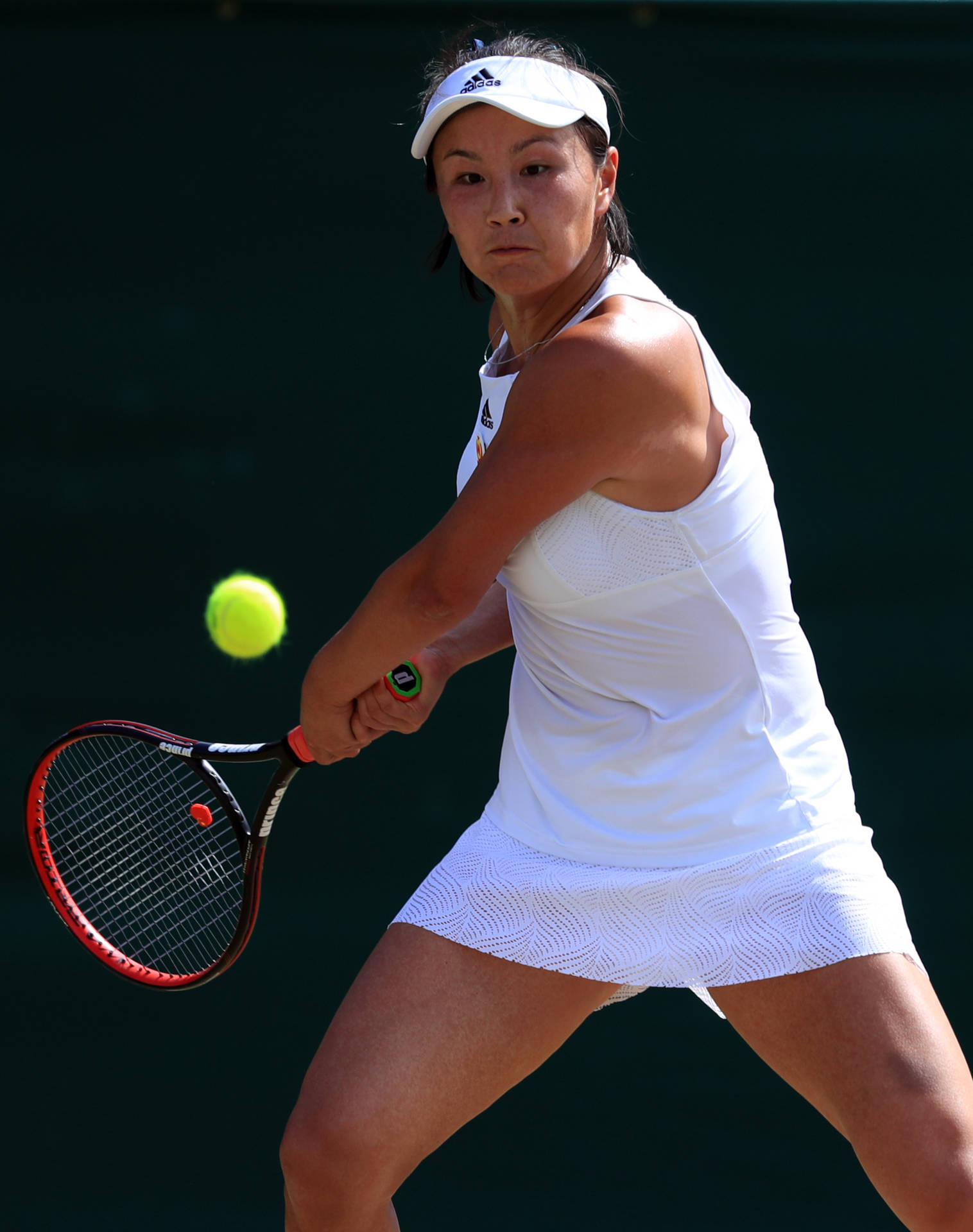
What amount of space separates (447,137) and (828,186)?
3.61ft

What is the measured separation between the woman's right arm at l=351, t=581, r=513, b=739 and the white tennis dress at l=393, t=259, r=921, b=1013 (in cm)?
17

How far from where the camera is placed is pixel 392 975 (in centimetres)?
171

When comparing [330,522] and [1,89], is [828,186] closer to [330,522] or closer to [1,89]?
[330,522]

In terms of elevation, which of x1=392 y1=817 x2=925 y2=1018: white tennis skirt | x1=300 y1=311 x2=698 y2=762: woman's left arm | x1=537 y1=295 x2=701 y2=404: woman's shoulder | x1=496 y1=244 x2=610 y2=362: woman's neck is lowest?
x1=392 y1=817 x2=925 y2=1018: white tennis skirt

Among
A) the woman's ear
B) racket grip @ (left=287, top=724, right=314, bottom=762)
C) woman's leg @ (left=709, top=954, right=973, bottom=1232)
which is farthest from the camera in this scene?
racket grip @ (left=287, top=724, right=314, bottom=762)

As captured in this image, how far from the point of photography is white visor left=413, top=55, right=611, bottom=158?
A: 159 centimetres

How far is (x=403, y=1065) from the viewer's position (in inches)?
64.8

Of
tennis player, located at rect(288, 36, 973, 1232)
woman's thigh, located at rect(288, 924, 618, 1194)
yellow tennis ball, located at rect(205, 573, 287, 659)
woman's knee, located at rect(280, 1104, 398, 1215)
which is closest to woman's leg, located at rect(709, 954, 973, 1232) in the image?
tennis player, located at rect(288, 36, 973, 1232)

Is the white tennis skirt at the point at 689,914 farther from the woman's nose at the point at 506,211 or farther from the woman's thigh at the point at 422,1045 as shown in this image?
the woman's nose at the point at 506,211

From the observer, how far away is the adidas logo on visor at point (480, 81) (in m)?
1.60

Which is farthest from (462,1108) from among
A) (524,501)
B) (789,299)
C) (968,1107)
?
(789,299)

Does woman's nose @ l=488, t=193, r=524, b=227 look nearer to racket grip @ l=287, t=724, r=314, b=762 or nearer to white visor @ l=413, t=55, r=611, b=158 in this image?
white visor @ l=413, t=55, r=611, b=158

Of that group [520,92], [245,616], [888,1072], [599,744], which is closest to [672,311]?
[520,92]

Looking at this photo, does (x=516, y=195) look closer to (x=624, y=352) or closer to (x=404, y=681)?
(x=624, y=352)
